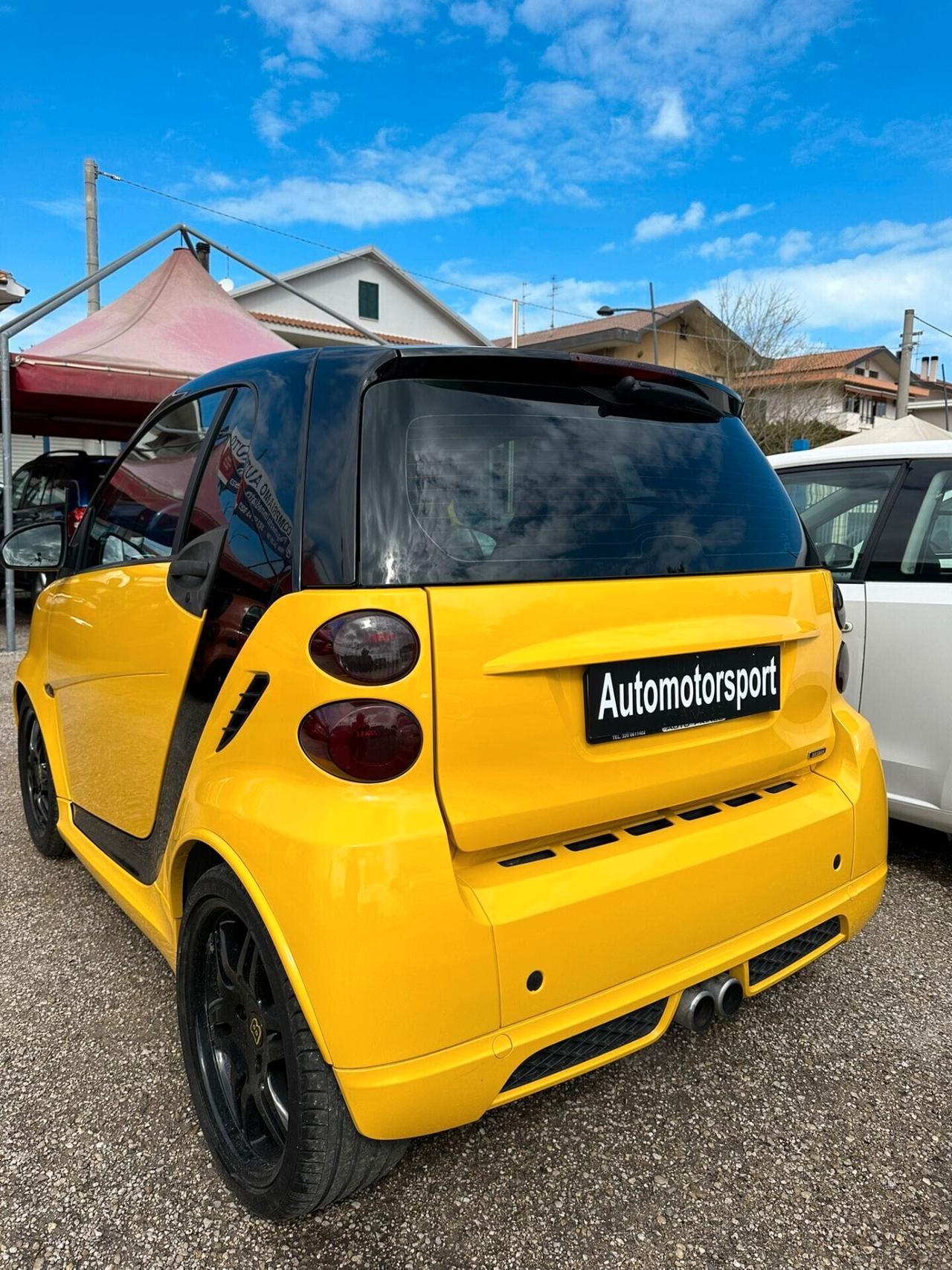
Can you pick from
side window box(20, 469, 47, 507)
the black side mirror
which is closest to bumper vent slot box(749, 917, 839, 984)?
the black side mirror

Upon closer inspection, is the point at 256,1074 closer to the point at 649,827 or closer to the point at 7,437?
the point at 649,827

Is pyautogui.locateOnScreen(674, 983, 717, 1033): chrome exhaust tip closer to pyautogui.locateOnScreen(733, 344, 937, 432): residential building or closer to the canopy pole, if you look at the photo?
the canopy pole

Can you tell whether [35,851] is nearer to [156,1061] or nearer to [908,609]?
[156,1061]

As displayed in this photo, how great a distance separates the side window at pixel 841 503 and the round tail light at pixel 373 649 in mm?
2370

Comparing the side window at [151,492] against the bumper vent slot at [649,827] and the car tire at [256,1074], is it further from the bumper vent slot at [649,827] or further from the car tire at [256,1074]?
the bumper vent slot at [649,827]

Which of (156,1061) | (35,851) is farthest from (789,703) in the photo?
(35,851)

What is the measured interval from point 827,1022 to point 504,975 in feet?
4.51

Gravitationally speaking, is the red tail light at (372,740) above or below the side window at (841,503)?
below

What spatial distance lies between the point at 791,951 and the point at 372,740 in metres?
1.16

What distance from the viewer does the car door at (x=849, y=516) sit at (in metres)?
3.33

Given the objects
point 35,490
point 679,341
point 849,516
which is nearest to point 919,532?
point 849,516

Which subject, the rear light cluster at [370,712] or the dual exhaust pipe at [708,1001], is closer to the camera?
the rear light cluster at [370,712]

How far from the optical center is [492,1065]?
1445mm

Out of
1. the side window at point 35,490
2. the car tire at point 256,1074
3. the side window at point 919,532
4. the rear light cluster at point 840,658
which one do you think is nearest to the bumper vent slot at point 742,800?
the rear light cluster at point 840,658
